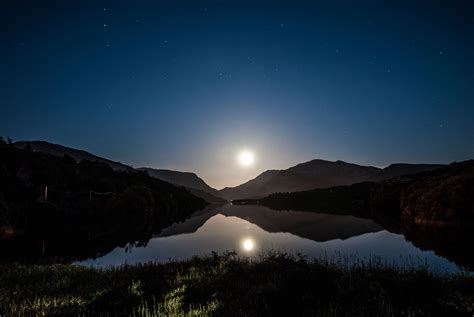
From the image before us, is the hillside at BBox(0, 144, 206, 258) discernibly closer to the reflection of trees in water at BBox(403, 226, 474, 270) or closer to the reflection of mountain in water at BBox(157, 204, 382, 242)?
the reflection of mountain in water at BBox(157, 204, 382, 242)

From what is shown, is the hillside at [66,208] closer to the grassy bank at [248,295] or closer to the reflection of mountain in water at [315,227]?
the reflection of mountain in water at [315,227]

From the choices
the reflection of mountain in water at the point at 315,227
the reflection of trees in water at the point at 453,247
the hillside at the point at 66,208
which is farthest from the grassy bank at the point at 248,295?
the reflection of mountain in water at the point at 315,227

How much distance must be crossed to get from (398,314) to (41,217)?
75.3m

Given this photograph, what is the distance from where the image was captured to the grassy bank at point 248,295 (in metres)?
10.8

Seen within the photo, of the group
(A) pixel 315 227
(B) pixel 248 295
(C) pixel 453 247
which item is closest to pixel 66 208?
(A) pixel 315 227

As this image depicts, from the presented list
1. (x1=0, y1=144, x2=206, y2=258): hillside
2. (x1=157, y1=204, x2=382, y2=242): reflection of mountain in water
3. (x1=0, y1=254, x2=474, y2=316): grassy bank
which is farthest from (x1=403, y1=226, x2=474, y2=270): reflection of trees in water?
(x1=0, y1=144, x2=206, y2=258): hillside

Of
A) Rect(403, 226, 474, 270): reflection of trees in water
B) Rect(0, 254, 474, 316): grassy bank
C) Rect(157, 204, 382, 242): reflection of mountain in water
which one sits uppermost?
Rect(0, 254, 474, 316): grassy bank

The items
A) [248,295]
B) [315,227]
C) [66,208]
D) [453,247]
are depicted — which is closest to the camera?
[248,295]

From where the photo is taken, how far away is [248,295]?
501 inches

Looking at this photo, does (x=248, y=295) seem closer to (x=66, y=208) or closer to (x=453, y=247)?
(x=453, y=247)

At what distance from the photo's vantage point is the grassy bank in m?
10.8

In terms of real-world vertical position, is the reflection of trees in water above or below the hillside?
below

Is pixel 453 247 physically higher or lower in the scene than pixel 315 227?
higher

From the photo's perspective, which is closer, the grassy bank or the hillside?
the grassy bank
